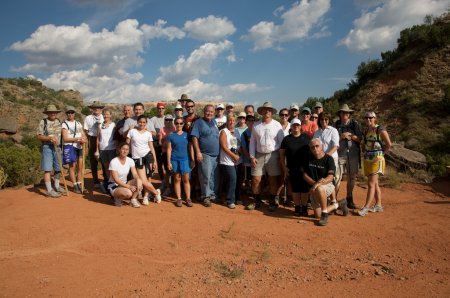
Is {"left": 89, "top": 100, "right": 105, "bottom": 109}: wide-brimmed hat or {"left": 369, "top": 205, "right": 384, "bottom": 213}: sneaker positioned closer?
{"left": 369, "top": 205, "right": 384, "bottom": 213}: sneaker

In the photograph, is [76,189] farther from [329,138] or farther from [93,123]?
[329,138]

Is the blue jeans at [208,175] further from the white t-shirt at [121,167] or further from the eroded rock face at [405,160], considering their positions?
the eroded rock face at [405,160]

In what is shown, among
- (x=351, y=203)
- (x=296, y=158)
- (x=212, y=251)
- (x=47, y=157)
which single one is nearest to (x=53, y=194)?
(x=47, y=157)

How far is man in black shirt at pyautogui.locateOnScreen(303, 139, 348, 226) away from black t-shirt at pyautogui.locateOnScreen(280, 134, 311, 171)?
5.7 inches

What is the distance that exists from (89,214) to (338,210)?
4741mm

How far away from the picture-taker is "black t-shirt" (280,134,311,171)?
237 inches

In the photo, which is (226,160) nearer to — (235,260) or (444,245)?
(235,260)

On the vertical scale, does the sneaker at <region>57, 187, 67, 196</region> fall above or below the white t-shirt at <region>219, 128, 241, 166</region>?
below

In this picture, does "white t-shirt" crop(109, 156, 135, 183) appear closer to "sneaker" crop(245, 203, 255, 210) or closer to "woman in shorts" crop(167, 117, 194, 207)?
"woman in shorts" crop(167, 117, 194, 207)

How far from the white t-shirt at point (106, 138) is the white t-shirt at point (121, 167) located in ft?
2.18

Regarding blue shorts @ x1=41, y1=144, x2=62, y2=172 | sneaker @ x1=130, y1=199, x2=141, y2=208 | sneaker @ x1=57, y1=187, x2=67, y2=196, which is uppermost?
blue shorts @ x1=41, y1=144, x2=62, y2=172

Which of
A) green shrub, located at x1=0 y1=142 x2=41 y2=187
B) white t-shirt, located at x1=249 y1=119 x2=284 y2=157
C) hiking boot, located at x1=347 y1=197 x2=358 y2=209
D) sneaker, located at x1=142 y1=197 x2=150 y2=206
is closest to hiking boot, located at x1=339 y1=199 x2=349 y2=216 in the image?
hiking boot, located at x1=347 y1=197 x2=358 y2=209

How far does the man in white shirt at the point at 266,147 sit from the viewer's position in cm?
632

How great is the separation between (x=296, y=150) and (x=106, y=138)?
12.9ft
